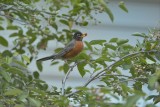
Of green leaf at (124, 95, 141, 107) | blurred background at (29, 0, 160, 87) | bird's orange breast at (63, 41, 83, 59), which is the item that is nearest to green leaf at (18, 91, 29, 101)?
green leaf at (124, 95, 141, 107)

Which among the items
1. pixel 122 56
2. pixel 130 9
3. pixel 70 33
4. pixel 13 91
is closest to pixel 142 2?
pixel 130 9

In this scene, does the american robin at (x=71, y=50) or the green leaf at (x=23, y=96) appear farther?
the american robin at (x=71, y=50)

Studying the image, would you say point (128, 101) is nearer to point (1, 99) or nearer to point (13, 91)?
point (13, 91)

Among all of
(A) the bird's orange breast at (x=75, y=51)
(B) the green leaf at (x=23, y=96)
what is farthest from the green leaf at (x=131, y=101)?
(A) the bird's orange breast at (x=75, y=51)

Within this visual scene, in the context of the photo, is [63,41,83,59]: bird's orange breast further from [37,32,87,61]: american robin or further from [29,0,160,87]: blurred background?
[29,0,160,87]: blurred background

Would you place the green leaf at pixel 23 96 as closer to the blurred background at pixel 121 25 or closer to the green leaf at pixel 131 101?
the green leaf at pixel 131 101

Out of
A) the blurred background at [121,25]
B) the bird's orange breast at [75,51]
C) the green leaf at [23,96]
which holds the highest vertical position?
the blurred background at [121,25]

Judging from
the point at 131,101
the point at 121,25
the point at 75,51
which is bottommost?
the point at 131,101

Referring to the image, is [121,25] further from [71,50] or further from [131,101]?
[131,101]

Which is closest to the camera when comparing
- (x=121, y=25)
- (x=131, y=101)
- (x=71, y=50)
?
(x=131, y=101)

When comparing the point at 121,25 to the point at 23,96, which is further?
the point at 121,25

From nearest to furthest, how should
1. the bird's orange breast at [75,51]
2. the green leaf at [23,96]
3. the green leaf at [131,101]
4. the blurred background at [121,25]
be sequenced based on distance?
the green leaf at [131,101], the green leaf at [23,96], the bird's orange breast at [75,51], the blurred background at [121,25]

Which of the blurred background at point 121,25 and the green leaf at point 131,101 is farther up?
the blurred background at point 121,25

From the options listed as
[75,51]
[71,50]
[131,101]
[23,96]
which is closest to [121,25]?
[71,50]
